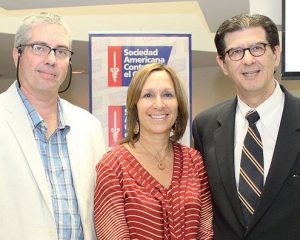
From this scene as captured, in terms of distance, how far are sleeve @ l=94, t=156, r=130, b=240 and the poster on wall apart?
123 centimetres

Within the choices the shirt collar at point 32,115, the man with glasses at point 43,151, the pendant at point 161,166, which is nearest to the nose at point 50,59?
the man with glasses at point 43,151

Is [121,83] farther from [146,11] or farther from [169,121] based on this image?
[146,11]

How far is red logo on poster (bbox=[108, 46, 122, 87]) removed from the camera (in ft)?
10.9

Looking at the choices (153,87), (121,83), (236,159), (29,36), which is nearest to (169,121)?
(153,87)

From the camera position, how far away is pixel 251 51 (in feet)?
7.29

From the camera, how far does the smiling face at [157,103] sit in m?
2.23

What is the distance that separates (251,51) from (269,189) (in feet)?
2.11

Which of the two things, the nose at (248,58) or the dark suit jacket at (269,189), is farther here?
the nose at (248,58)

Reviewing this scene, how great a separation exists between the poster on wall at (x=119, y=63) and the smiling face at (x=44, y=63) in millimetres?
1088

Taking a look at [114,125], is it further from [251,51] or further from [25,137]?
[251,51]

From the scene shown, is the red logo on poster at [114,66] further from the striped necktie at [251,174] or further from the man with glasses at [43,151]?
the striped necktie at [251,174]

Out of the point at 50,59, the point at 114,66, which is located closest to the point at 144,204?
the point at 50,59

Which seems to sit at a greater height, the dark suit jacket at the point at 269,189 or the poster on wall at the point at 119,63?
the poster on wall at the point at 119,63

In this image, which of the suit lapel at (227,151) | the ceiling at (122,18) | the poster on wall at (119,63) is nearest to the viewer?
the suit lapel at (227,151)
